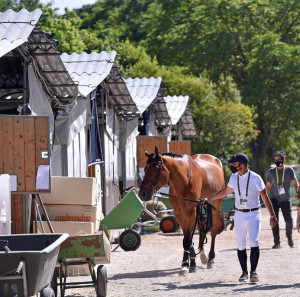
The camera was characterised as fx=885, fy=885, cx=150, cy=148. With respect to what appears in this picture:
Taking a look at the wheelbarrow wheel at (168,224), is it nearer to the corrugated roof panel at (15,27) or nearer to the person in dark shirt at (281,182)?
the person in dark shirt at (281,182)

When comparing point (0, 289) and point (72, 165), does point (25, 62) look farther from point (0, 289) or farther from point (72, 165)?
point (0, 289)

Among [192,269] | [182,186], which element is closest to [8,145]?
[182,186]

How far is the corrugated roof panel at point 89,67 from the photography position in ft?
58.8

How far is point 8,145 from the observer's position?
41.8 feet

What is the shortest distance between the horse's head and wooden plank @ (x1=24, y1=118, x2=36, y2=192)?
231cm

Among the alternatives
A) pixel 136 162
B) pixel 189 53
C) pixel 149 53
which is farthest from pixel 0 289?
pixel 149 53

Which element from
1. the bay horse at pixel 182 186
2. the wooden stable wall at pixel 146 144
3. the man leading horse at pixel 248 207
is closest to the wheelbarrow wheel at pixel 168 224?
the wooden stable wall at pixel 146 144

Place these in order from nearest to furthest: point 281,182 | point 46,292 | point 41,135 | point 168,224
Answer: point 46,292 < point 41,135 < point 281,182 < point 168,224

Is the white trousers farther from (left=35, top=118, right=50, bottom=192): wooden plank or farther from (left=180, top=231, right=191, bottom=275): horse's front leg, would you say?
(left=35, top=118, right=50, bottom=192): wooden plank

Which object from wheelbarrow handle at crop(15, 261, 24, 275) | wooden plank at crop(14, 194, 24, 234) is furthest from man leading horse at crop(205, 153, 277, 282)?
wheelbarrow handle at crop(15, 261, 24, 275)

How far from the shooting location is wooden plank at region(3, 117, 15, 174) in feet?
41.6

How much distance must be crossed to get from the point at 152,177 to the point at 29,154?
242cm

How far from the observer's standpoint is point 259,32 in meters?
48.0

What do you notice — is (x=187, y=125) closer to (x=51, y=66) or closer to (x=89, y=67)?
(x=89, y=67)
